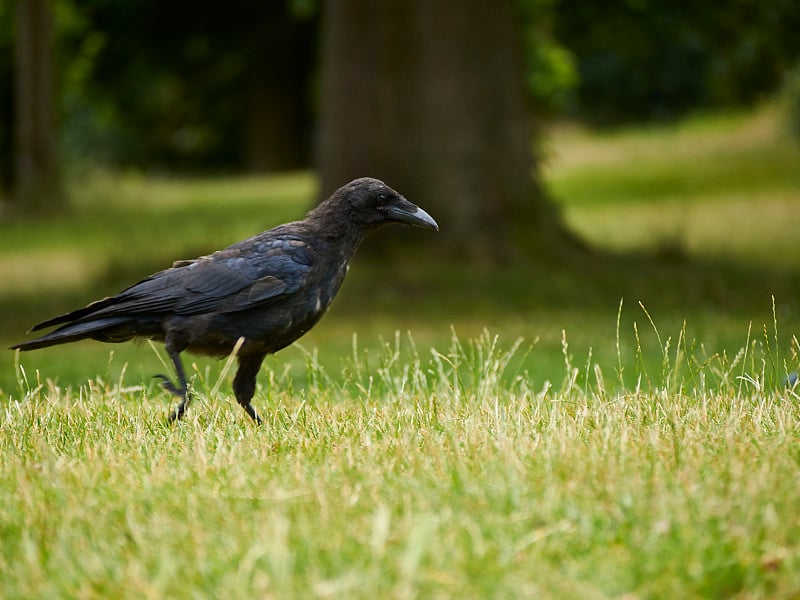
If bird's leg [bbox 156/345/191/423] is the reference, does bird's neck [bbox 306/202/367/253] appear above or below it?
above

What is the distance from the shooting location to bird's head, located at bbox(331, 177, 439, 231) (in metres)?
6.31

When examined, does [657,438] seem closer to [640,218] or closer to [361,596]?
[361,596]

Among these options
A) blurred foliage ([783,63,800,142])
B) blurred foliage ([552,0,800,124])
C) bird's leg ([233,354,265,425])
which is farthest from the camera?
blurred foliage ([783,63,800,142])

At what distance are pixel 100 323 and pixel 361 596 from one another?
10.4 feet

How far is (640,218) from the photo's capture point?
73.6 feet

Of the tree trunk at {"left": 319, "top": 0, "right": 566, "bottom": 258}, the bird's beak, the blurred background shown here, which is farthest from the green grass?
the tree trunk at {"left": 319, "top": 0, "right": 566, "bottom": 258}

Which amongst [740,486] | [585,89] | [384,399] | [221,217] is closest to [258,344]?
[384,399]

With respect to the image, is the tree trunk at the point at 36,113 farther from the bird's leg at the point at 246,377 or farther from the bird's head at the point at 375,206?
the bird's leg at the point at 246,377

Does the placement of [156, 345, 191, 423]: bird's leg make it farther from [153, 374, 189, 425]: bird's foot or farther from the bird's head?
the bird's head

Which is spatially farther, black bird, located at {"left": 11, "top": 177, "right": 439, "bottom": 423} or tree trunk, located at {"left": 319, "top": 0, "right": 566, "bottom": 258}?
tree trunk, located at {"left": 319, "top": 0, "right": 566, "bottom": 258}

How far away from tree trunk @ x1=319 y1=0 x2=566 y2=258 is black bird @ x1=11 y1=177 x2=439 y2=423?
7.72 meters

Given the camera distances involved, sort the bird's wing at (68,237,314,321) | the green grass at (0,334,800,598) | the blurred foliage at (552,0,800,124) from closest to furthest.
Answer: the green grass at (0,334,800,598), the bird's wing at (68,237,314,321), the blurred foliage at (552,0,800,124)

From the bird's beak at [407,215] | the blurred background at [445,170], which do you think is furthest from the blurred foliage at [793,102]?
the bird's beak at [407,215]

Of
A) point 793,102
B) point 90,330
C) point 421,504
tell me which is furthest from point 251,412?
point 793,102
